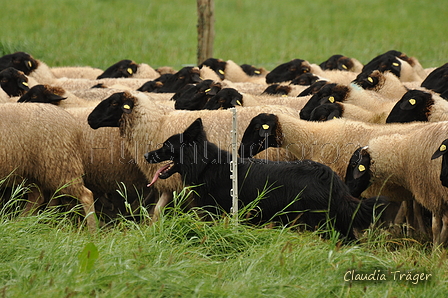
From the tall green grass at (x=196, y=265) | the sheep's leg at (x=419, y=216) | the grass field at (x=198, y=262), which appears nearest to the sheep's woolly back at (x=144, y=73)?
the sheep's leg at (x=419, y=216)

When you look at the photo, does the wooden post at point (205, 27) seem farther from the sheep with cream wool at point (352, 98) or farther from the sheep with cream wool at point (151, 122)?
the sheep with cream wool at point (151, 122)

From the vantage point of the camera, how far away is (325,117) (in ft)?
19.7

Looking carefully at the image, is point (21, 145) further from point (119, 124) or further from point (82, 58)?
point (82, 58)

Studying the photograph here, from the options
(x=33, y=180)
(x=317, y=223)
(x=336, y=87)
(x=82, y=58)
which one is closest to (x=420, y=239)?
(x=317, y=223)

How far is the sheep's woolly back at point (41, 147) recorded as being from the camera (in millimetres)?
5266

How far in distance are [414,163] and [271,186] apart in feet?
3.85

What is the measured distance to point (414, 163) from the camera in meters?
4.80

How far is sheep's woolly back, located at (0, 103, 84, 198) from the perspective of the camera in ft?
17.3

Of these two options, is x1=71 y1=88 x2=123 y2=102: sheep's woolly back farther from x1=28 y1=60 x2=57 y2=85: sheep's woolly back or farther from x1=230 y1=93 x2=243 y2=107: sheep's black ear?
x1=230 y1=93 x2=243 y2=107: sheep's black ear

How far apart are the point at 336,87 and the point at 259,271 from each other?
12.2 feet

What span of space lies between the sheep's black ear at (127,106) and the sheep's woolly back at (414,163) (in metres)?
2.30

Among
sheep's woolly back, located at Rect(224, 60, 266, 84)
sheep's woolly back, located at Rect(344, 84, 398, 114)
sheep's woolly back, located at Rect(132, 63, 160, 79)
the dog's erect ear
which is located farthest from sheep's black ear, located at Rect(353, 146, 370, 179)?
sheep's woolly back, located at Rect(132, 63, 160, 79)

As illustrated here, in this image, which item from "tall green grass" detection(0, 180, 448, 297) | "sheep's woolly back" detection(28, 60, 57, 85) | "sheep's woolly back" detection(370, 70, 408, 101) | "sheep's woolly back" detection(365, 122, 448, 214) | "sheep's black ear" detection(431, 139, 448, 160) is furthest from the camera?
"sheep's woolly back" detection(28, 60, 57, 85)

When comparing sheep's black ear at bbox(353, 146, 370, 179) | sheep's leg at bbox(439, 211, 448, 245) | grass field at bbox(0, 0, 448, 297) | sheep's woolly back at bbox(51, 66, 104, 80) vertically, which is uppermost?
sheep's woolly back at bbox(51, 66, 104, 80)
